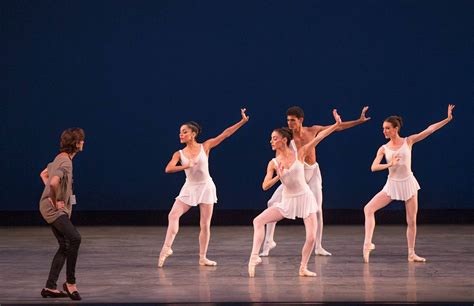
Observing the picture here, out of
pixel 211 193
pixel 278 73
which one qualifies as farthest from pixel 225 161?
pixel 211 193

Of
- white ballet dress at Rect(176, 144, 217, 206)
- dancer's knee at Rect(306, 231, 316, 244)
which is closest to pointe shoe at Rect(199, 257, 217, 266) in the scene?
white ballet dress at Rect(176, 144, 217, 206)

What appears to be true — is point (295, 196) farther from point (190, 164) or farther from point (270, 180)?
point (190, 164)

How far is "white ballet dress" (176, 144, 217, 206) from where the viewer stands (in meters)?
7.99

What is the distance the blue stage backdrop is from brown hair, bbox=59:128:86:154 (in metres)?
5.90

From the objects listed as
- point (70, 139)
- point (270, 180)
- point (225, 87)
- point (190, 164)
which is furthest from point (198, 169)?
point (225, 87)

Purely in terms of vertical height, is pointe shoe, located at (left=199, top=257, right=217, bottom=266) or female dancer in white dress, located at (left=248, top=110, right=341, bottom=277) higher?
female dancer in white dress, located at (left=248, top=110, right=341, bottom=277)

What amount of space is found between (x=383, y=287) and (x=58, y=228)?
7.50 ft

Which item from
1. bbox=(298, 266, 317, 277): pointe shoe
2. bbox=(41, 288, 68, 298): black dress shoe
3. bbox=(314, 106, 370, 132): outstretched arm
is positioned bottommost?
bbox=(298, 266, 317, 277): pointe shoe

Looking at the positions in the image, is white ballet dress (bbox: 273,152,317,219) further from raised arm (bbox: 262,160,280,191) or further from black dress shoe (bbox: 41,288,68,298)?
black dress shoe (bbox: 41,288,68,298)

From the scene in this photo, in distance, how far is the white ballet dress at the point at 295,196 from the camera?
7.26 metres

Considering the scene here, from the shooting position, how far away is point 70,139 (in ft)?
20.2

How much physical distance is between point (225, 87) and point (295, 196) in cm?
490

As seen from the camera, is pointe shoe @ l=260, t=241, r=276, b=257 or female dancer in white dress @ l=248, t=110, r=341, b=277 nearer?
female dancer in white dress @ l=248, t=110, r=341, b=277

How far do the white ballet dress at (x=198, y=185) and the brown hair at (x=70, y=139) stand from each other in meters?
1.88
